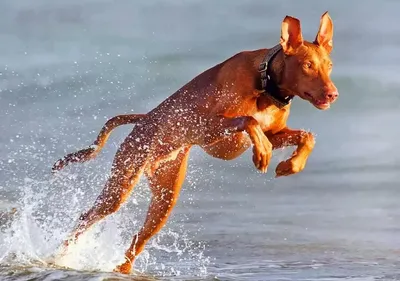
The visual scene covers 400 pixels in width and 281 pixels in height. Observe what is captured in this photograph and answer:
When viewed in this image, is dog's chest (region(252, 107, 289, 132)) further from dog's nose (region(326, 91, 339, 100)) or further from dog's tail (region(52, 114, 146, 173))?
dog's tail (region(52, 114, 146, 173))

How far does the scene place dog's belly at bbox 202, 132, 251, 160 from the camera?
31.4ft

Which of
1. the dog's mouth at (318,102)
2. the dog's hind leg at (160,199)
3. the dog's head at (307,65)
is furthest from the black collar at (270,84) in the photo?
the dog's hind leg at (160,199)

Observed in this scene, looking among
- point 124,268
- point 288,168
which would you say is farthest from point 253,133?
point 124,268

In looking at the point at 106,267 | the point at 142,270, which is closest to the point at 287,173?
the point at 106,267

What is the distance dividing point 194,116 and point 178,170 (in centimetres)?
109

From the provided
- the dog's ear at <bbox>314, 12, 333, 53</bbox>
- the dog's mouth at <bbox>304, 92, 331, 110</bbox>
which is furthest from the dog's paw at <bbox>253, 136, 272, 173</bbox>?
the dog's ear at <bbox>314, 12, 333, 53</bbox>

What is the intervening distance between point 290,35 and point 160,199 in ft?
8.94

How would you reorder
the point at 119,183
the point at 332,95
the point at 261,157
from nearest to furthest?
the point at 261,157 < the point at 332,95 < the point at 119,183

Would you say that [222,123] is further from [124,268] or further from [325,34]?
[124,268]

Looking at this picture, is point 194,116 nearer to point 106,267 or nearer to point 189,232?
point 106,267

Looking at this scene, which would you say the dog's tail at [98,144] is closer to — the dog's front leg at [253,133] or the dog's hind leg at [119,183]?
the dog's hind leg at [119,183]

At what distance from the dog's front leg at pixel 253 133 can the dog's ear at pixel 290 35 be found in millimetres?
811

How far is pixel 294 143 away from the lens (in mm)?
9445

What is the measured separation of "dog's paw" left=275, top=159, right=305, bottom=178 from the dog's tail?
2.16 metres
